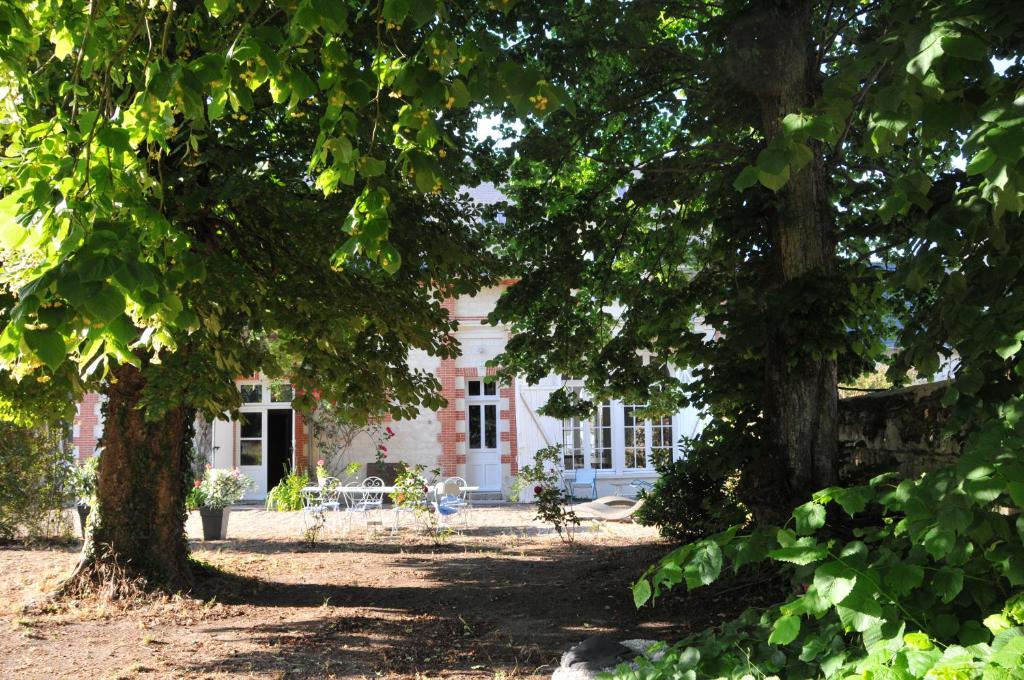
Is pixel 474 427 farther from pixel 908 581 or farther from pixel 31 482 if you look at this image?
pixel 908 581

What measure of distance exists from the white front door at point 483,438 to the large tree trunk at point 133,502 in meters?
11.7

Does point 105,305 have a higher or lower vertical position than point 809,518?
higher

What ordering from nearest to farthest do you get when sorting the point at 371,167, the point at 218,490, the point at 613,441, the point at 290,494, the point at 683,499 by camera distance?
the point at 371,167
the point at 683,499
the point at 218,490
the point at 290,494
the point at 613,441

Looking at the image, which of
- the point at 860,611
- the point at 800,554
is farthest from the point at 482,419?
the point at 860,611

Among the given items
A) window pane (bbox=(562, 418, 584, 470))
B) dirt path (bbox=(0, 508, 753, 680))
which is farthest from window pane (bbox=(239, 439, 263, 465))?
dirt path (bbox=(0, 508, 753, 680))

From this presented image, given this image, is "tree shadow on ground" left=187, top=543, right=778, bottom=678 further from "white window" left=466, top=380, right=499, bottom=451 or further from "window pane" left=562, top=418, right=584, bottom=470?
"white window" left=466, top=380, right=499, bottom=451

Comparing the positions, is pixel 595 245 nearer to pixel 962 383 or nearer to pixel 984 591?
pixel 962 383

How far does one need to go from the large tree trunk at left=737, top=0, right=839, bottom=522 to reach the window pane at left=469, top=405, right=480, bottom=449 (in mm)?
14089

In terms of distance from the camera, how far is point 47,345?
7.59 ft

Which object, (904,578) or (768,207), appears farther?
(768,207)

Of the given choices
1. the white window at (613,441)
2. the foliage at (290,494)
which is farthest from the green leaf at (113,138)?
the white window at (613,441)

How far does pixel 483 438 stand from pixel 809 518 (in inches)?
682

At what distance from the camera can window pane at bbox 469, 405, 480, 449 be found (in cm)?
1981

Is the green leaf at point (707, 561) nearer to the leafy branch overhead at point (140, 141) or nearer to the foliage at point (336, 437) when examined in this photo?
the leafy branch overhead at point (140, 141)
